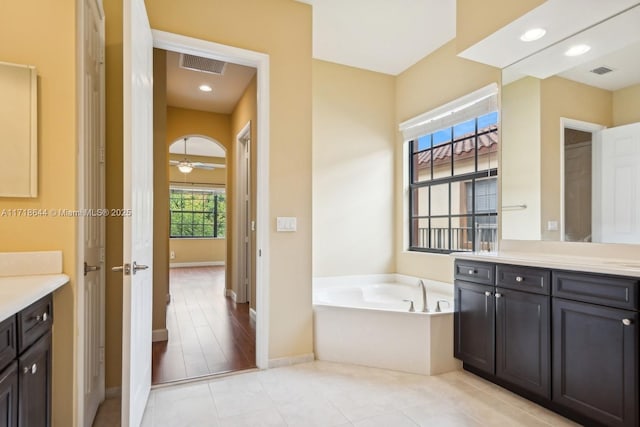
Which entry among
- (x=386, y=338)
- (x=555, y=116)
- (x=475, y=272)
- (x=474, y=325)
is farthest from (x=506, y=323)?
(x=555, y=116)

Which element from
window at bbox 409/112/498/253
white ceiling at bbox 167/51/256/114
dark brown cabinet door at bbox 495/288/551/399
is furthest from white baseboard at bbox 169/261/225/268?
dark brown cabinet door at bbox 495/288/551/399

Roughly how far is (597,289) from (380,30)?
275cm

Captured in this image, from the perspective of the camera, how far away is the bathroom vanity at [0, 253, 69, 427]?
1.15 m

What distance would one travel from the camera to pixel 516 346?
2.28 meters

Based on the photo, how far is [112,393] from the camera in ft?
7.61

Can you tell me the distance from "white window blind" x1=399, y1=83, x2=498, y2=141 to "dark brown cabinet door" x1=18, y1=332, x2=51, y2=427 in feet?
11.3

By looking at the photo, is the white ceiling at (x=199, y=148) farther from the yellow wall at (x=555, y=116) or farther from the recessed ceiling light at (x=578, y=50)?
the recessed ceiling light at (x=578, y=50)

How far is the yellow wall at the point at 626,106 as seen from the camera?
2.13 m

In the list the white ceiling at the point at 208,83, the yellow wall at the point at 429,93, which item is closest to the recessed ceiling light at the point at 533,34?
the yellow wall at the point at 429,93

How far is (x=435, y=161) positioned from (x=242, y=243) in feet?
9.34

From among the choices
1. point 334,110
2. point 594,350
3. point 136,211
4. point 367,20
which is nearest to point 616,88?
point 594,350

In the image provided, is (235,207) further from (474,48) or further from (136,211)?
(474,48)

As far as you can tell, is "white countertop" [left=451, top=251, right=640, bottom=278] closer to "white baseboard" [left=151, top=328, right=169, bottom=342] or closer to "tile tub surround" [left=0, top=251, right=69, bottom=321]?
"tile tub surround" [left=0, top=251, right=69, bottom=321]

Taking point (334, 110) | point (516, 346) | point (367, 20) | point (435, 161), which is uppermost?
point (367, 20)
